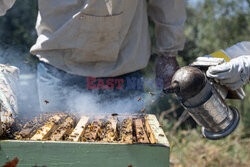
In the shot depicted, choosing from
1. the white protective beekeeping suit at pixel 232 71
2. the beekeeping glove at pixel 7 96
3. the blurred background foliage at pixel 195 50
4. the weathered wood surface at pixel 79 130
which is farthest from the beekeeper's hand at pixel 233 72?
the blurred background foliage at pixel 195 50

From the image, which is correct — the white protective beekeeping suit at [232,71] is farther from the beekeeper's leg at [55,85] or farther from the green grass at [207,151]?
the green grass at [207,151]

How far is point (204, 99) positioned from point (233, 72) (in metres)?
0.35

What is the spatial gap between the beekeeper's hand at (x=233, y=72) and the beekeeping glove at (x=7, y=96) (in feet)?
4.98

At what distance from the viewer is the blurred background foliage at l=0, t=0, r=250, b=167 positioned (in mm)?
4109

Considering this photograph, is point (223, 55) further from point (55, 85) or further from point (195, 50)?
point (195, 50)

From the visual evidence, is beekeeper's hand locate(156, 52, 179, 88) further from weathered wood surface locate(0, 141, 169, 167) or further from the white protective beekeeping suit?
weathered wood surface locate(0, 141, 169, 167)

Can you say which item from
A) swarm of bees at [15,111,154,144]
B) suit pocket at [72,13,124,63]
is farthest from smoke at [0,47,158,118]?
swarm of bees at [15,111,154,144]

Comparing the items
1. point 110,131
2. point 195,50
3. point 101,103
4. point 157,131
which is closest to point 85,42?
point 101,103

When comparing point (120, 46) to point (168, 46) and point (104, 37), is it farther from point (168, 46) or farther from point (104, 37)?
point (168, 46)

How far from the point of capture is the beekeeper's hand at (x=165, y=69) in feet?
10.1

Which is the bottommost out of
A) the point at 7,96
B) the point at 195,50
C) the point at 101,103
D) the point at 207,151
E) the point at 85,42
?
the point at 207,151

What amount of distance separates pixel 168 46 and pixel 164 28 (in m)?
0.22

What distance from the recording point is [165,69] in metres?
3.10

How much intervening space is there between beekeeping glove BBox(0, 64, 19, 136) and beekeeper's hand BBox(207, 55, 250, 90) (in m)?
1.52
